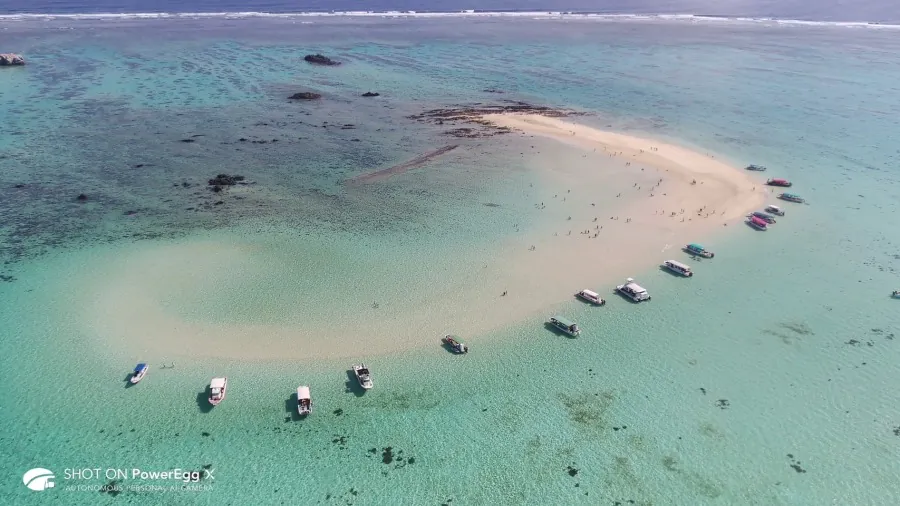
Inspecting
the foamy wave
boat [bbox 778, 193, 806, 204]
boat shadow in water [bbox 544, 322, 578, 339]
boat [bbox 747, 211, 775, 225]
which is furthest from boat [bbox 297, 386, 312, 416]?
the foamy wave

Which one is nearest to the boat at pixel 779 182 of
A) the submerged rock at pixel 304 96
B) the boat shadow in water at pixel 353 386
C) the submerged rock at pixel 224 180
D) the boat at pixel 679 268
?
the boat at pixel 679 268

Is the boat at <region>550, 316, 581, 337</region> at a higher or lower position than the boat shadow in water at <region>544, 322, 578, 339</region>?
higher

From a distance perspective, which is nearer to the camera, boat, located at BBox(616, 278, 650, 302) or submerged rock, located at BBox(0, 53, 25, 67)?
boat, located at BBox(616, 278, 650, 302)

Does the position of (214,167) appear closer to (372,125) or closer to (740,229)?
(372,125)

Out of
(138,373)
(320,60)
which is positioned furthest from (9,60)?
(138,373)

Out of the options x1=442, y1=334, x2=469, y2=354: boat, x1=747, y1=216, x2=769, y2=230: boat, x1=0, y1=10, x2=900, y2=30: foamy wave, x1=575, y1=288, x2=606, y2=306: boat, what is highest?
x1=0, y1=10, x2=900, y2=30: foamy wave

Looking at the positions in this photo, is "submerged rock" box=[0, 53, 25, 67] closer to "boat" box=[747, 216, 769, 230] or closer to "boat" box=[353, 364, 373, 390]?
"boat" box=[353, 364, 373, 390]

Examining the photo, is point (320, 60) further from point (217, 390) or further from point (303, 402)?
point (303, 402)
